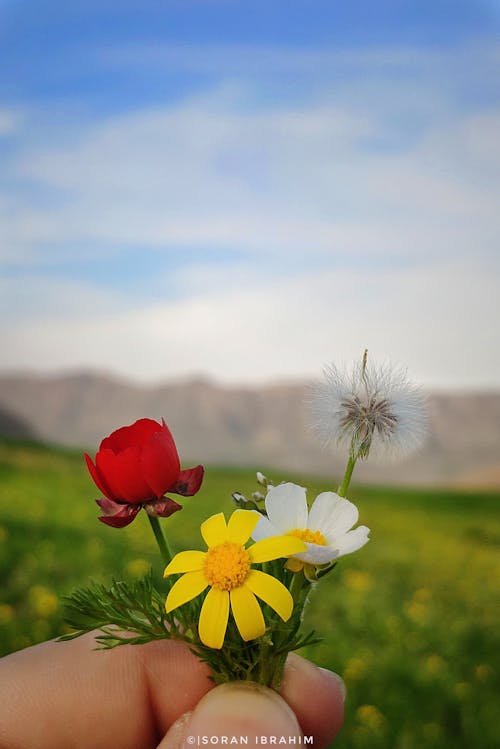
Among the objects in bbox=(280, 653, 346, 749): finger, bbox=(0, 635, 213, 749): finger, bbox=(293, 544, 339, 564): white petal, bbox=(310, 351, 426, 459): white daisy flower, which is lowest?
bbox=(0, 635, 213, 749): finger

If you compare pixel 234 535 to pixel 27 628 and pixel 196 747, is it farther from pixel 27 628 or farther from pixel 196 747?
pixel 27 628

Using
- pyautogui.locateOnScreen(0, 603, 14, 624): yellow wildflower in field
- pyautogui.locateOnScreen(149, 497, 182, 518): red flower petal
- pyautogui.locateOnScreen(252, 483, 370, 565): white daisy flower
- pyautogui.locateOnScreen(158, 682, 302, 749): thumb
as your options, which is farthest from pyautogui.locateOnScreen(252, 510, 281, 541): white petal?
pyautogui.locateOnScreen(0, 603, 14, 624): yellow wildflower in field

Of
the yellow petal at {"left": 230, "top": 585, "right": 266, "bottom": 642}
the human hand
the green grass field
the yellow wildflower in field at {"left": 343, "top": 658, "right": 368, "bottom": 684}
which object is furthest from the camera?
the yellow wildflower in field at {"left": 343, "top": 658, "right": 368, "bottom": 684}

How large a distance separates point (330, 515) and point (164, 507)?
215 millimetres

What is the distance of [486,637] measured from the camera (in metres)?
3.76

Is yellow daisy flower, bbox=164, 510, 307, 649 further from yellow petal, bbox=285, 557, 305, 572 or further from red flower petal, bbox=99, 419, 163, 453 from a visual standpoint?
red flower petal, bbox=99, 419, 163, 453

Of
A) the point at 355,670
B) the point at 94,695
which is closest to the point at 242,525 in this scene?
the point at 94,695

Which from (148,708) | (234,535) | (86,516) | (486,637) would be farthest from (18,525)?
(234,535)

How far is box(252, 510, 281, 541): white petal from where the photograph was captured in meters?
0.97

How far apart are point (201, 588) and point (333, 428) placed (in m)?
0.26

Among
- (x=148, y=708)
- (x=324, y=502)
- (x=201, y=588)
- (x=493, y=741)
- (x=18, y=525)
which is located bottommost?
(x=493, y=741)

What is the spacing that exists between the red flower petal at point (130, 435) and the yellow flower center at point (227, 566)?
0.17m

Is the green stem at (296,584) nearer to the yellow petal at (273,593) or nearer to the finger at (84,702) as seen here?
the yellow petal at (273,593)

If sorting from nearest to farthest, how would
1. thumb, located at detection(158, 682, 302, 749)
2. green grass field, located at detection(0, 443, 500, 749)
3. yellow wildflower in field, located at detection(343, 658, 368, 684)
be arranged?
thumb, located at detection(158, 682, 302, 749)
green grass field, located at detection(0, 443, 500, 749)
yellow wildflower in field, located at detection(343, 658, 368, 684)
